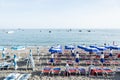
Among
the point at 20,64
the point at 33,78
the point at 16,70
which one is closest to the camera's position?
the point at 33,78

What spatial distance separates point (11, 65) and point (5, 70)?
173 cm

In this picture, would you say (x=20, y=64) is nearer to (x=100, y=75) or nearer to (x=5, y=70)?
(x=5, y=70)

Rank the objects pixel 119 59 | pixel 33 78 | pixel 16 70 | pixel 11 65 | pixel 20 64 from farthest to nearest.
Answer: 1. pixel 119 59
2. pixel 20 64
3. pixel 11 65
4. pixel 16 70
5. pixel 33 78

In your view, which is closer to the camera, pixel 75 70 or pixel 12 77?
pixel 12 77

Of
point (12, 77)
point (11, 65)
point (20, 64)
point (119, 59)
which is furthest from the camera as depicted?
point (119, 59)

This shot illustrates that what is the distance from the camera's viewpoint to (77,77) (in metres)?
19.2

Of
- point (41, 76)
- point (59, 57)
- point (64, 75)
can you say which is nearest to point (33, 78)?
point (41, 76)

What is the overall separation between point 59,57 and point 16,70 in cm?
875

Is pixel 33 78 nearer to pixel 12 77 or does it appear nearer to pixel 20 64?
pixel 12 77

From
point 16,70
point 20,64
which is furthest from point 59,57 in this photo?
point 16,70

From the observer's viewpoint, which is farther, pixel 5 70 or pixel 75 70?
pixel 5 70

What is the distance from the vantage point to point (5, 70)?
865 inches

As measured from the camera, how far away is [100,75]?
784 inches

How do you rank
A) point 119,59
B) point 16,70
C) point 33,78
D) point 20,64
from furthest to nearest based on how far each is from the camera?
1. point 119,59
2. point 20,64
3. point 16,70
4. point 33,78
